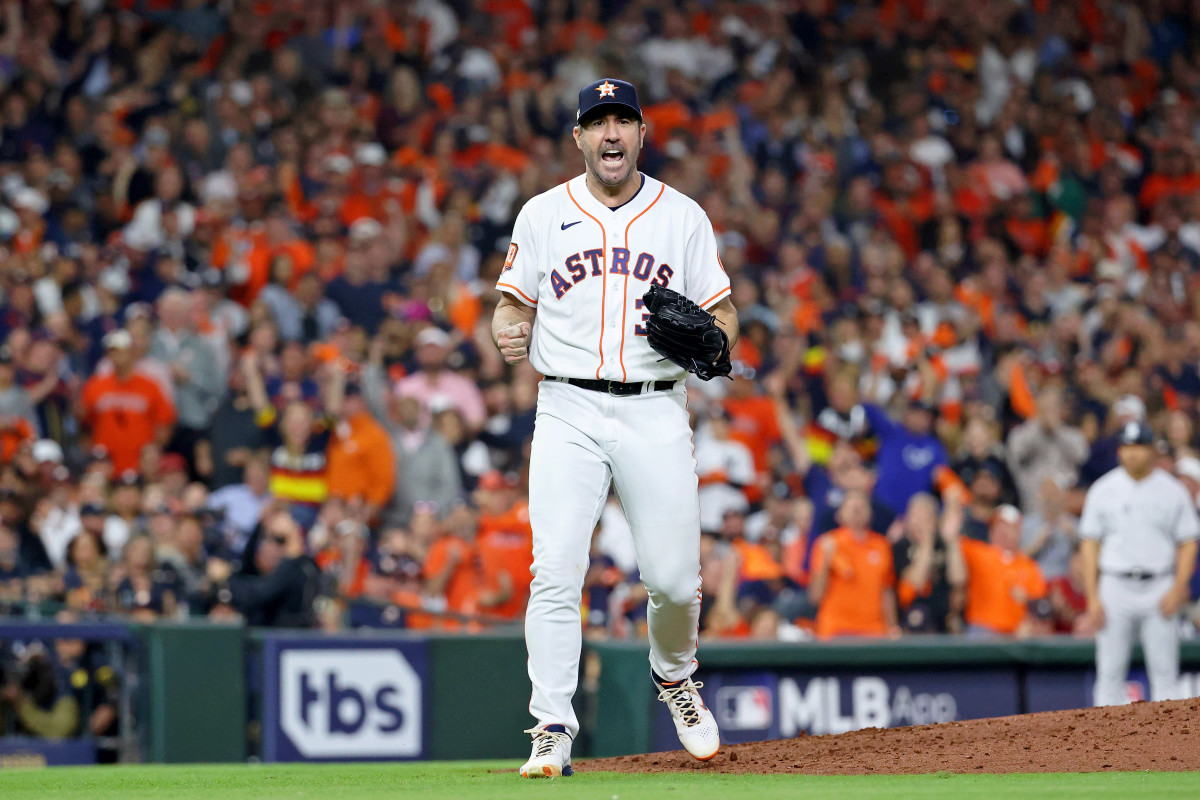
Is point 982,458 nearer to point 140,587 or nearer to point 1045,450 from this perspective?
point 1045,450

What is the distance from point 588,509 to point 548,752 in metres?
0.76

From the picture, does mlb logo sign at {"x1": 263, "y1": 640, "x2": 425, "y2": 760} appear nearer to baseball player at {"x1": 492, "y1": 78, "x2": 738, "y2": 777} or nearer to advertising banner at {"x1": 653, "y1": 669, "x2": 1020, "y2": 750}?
advertising banner at {"x1": 653, "y1": 669, "x2": 1020, "y2": 750}

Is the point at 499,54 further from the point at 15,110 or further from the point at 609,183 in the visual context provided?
the point at 609,183

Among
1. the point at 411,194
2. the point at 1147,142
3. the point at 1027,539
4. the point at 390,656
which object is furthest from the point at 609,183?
the point at 1147,142

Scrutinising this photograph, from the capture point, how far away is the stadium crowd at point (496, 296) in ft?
35.6

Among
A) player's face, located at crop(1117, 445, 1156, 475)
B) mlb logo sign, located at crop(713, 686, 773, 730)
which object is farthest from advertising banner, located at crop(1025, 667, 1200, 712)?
mlb logo sign, located at crop(713, 686, 773, 730)

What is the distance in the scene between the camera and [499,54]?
634 inches

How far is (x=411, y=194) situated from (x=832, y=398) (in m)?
4.26

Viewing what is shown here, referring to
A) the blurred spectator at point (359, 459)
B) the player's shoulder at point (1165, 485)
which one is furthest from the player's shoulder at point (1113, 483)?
the blurred spectator at point (359, 459)

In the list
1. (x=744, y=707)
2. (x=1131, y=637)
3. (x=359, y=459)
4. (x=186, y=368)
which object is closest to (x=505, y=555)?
(x=359, y=459)

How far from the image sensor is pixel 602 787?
465 centimetres

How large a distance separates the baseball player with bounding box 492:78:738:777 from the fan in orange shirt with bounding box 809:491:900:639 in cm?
536

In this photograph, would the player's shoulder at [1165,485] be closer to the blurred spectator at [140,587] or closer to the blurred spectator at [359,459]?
the blurred spectator at [359,459]

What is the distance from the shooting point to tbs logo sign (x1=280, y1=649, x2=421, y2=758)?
9.34m
